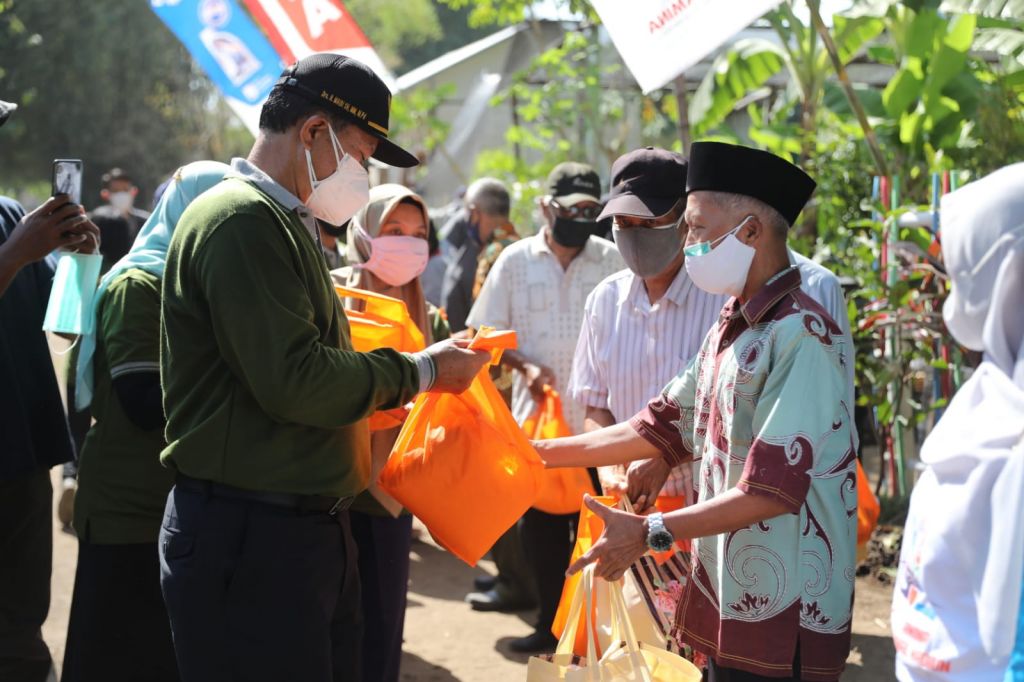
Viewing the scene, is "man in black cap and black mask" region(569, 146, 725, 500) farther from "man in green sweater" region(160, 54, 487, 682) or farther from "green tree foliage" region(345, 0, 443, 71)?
"green tree foliage" region(345, 0, 443, 71)

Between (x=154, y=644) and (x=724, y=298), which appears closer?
(x=154, y=644)

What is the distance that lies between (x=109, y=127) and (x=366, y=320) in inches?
1282

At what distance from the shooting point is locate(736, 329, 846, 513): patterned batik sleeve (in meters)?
2.61

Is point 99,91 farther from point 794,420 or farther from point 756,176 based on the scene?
point 794,420

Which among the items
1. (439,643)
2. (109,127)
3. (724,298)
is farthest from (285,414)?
(109,127)

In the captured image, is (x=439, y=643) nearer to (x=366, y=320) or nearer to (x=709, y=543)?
(x=366, y=320)

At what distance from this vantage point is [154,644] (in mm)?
3654

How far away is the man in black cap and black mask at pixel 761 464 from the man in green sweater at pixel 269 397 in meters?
0.68

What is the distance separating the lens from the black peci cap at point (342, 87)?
2.76 m

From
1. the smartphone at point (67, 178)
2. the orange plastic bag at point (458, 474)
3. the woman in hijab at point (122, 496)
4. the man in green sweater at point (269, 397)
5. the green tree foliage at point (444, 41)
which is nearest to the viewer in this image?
the man in green sweater at point (269, 397)

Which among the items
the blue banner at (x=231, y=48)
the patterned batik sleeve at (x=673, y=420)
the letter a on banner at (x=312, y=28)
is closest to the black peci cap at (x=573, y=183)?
the letter a on banner at (x=312, y=28)

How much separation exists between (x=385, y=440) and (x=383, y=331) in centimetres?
35

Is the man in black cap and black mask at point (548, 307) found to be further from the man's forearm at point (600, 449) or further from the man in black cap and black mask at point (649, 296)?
the man's forearm at point (600, 449)

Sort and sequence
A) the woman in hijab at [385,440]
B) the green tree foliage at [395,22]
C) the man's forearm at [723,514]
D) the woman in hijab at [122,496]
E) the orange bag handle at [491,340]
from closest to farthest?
the man's forearm at [723,514] → the orange bag handle at [491,340] → the woman in hijab at [122,496] → the woman in hijab at [385,440] → the green tree foliage at [395,22]
